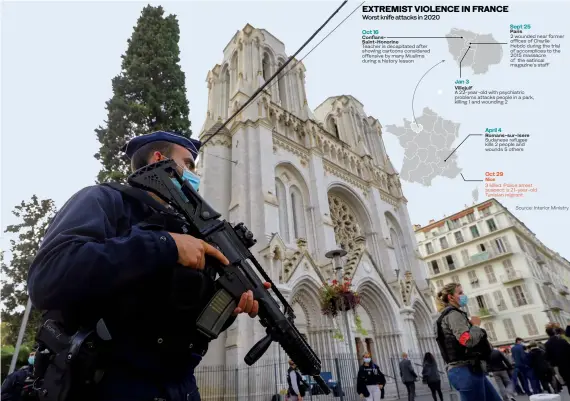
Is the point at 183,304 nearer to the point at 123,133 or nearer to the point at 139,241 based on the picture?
the point at 139,241

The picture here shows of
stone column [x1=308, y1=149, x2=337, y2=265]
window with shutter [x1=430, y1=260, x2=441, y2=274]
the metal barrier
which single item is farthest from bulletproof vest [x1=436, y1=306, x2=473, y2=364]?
window with shutter [x1=430, y1=260, x2=441, y2=274]

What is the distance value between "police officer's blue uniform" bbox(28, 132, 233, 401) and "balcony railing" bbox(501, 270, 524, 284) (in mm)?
42619

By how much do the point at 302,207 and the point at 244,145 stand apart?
5.00 meters

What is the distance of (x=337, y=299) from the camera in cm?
1240

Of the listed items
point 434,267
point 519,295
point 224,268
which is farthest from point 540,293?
point 224,268

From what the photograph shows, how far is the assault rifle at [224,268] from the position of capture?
156 cm

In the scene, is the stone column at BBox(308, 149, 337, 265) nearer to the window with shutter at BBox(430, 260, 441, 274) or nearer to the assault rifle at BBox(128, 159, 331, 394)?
the assault rifle at BBox(128, 159, 331, 394)

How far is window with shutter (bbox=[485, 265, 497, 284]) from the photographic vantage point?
119 feet

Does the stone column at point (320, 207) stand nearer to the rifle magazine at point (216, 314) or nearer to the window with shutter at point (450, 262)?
the rifle magazine at point (216, 314)

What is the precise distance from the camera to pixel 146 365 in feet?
4.10

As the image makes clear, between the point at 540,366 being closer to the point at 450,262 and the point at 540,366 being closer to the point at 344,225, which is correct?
the point at 344,225

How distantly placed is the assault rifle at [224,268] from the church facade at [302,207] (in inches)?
393

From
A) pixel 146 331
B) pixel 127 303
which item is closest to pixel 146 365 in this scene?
pixel 146 331

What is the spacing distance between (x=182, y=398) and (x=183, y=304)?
40 centimetres
